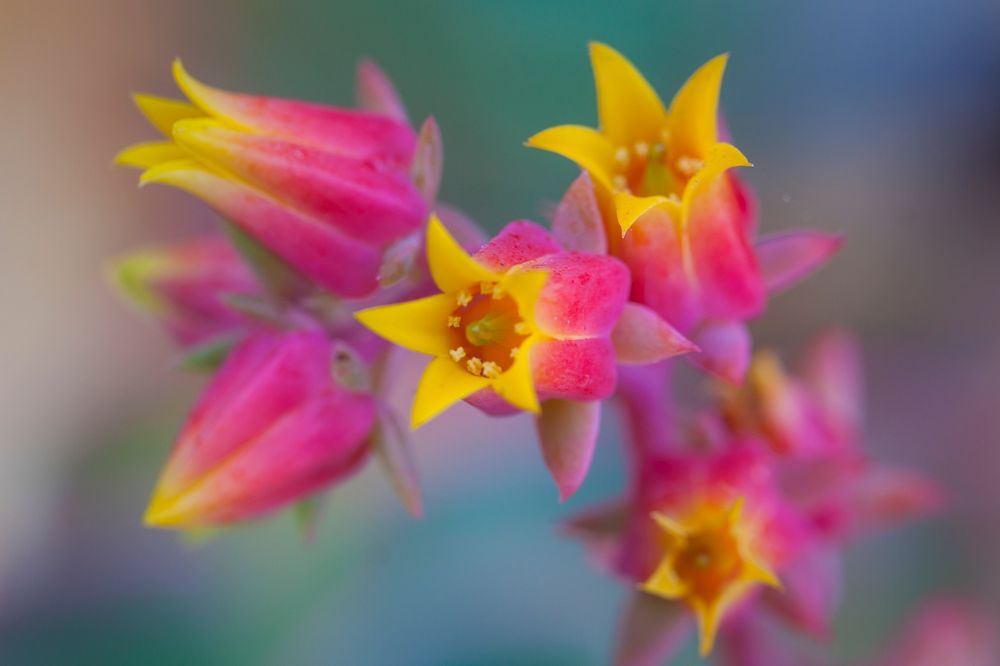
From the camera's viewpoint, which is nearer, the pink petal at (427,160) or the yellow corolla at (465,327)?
the yellow corolla at (465,327)

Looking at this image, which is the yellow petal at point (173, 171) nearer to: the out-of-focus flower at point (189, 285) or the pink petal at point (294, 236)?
the pink petal at point (294, 236)

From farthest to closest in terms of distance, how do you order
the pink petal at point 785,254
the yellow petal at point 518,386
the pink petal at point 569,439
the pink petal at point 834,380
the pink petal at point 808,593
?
the pink petal at point 834,380, the pink petal at point 808,593, the pink petal at point 785,254, the pink petal at point 569,439, the yellow petal at point 518,386

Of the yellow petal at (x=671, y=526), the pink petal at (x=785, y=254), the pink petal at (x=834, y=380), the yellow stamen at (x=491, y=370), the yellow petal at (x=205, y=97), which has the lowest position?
the pink petal at (x=834, y=380)

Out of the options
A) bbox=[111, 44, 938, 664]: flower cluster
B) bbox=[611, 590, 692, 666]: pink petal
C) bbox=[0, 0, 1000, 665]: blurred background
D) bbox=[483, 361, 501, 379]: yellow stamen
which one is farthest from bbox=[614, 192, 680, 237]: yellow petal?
bbox=[0, 0, 1000, 665]: blurred background

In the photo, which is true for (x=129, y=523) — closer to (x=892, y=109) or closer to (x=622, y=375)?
(x=622, y=375)

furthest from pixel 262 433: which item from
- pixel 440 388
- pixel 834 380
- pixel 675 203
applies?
pixel 834 380

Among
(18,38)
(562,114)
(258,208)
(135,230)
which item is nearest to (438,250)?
(258,208)

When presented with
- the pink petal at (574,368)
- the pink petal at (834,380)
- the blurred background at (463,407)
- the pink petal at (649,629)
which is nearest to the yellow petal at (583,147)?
the pink petal at (574,368)
